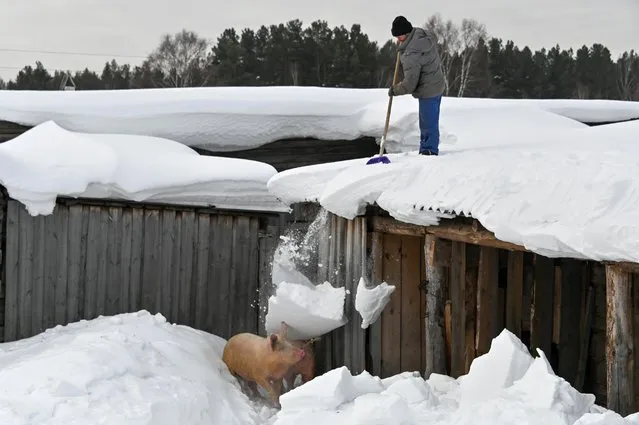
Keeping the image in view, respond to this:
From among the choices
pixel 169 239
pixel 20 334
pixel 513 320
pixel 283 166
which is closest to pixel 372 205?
pixel 513 320

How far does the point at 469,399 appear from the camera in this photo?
5.02 m

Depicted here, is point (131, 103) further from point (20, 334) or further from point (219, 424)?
point (219, 424)

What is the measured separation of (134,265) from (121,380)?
3.22 m

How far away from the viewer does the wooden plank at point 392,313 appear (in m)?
7.34

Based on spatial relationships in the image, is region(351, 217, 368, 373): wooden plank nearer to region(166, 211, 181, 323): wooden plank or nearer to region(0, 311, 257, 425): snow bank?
region(0, 311, 257, 425): snow bank

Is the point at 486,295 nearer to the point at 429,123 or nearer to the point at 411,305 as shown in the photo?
the point at 411,305

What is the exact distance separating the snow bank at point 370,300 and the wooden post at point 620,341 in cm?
268

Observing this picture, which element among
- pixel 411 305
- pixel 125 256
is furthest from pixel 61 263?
pixel 411 305

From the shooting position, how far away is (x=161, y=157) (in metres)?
10.3

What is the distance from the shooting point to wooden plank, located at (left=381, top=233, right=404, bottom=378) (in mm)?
7336

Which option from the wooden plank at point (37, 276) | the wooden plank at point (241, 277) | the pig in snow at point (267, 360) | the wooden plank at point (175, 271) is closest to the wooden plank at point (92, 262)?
the wooden plank at point (37, 276)

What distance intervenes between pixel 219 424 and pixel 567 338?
2.99 meters

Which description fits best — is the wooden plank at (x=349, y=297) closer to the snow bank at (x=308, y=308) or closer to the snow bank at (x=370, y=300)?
the snow bank at (x=308, y=308)

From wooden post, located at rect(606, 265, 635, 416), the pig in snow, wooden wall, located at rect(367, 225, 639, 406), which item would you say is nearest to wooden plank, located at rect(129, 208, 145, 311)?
the pig in snow
